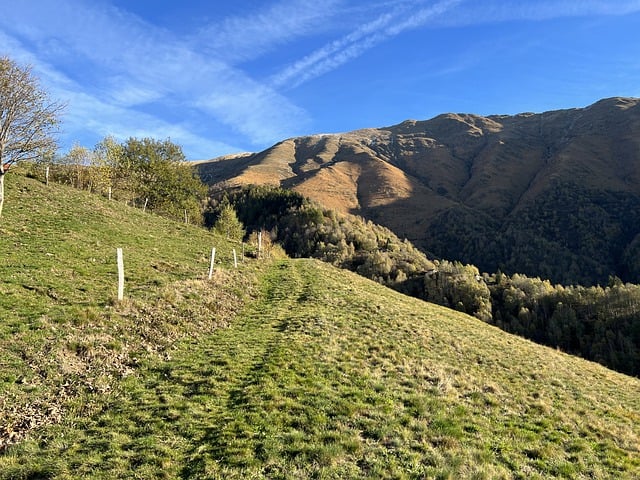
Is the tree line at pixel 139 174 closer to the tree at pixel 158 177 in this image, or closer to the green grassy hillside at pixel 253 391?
the tree at pixel 158 177

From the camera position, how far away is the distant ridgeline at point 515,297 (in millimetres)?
99188

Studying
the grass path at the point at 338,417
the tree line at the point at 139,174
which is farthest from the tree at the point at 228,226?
the grass path at the point at 338,417

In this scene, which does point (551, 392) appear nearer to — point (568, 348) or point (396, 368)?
point (396, 368)

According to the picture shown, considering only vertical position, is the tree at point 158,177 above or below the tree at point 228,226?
above

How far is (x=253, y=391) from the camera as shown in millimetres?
12648

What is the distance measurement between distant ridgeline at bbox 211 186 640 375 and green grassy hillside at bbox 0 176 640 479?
84.1 metres

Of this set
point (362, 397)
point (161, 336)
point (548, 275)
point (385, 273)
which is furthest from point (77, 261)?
point (548, 275)

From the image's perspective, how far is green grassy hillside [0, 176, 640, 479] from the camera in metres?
9.15

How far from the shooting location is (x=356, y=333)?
72.1 feet

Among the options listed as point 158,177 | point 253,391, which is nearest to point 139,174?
point 158,177

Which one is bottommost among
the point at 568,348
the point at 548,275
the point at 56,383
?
the point at 568,348

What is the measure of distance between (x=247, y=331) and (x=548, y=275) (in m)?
219

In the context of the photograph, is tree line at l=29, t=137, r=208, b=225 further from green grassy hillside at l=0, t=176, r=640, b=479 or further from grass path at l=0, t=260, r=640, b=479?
grass path at l=0, t=260, r=640, b=479

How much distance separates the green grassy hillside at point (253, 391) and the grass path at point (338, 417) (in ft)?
Answer: 0.20
